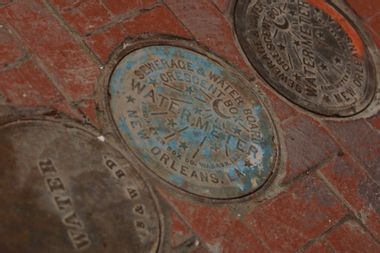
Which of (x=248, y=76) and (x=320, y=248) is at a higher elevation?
(x=248, y=76)

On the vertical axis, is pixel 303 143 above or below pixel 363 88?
below

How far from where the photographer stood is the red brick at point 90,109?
2166mm

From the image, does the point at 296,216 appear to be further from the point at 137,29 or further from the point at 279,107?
the point at 137,29

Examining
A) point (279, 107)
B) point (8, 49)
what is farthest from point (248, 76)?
point (8, 49)

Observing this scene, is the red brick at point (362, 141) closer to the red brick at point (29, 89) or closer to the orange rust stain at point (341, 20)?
the orange rust stain at point (341, 20)

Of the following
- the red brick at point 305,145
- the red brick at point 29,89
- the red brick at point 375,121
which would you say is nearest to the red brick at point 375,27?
the red brick at point 375,121

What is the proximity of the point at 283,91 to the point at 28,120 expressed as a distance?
46.6 inches

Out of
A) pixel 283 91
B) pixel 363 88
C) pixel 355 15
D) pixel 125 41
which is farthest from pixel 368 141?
pixel 125 41

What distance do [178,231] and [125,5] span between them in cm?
106

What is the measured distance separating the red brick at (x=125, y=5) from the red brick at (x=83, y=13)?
0.12 feet

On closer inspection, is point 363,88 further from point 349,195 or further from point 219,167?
point 219,167

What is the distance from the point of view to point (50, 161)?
1.93 m

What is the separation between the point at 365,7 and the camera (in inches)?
122

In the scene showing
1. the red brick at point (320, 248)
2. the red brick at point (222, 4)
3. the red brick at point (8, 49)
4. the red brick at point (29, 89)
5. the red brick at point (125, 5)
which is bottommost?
the red brick at point (320, 248)
